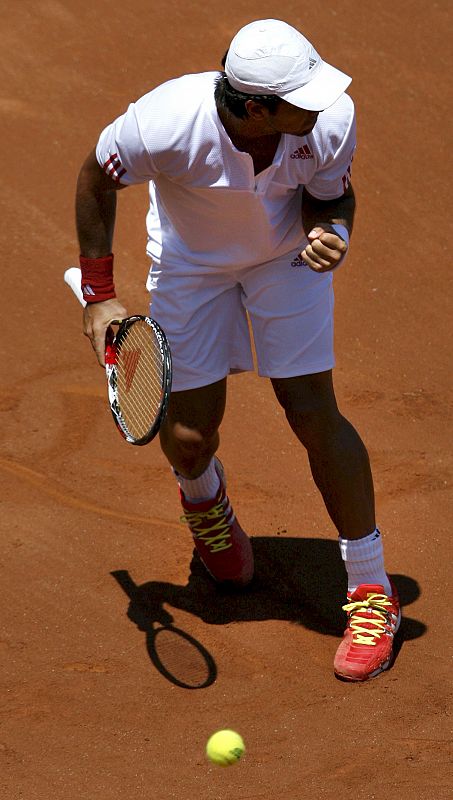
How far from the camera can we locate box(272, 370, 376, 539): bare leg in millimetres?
3889

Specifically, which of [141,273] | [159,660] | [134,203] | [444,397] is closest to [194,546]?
[159,660]

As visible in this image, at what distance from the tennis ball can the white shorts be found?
1119mm

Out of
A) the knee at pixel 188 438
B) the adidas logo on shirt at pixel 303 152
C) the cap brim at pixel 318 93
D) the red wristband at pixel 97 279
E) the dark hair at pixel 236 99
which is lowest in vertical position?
the knee at pixel 188 438

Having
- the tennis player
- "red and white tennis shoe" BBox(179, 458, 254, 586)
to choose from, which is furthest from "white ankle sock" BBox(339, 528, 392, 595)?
"red and white tennis shoe" BBox(179, 458, 254, 586)

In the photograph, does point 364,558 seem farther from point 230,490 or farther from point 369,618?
point 230,490

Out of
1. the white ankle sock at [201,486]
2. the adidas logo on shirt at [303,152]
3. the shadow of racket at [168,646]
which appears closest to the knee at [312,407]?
the white ankle sock at [201,486]

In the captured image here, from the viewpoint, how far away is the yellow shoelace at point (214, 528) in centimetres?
433

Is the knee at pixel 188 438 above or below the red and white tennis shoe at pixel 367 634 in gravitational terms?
above

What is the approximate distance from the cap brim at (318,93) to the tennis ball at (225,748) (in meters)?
1.82

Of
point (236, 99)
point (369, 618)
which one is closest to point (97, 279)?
point (236, 99)

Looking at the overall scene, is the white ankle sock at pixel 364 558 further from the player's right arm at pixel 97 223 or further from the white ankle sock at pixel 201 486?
the player's right arm at pixel 97 223

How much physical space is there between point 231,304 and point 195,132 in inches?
26.4

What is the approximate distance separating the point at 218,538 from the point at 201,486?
204 mm

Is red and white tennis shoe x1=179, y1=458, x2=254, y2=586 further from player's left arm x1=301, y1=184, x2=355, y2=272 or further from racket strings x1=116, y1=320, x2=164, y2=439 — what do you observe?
player's left arm x1=301, y1=184, x2=355, y2=272
